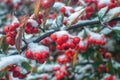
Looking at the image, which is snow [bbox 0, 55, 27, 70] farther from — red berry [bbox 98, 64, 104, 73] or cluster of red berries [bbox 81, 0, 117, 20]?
red berry [bbox 98, 64, 104, 73]

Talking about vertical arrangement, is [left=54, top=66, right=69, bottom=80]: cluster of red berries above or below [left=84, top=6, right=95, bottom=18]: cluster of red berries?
below

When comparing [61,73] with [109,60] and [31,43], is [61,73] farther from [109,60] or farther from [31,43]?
[31,43]

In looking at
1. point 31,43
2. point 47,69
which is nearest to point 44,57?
point 31,43

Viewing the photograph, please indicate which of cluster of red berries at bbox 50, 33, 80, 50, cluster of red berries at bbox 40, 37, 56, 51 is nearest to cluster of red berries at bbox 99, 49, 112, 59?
cluster of red berries at bbox 40, 37, 56, 51

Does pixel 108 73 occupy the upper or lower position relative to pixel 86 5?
lower

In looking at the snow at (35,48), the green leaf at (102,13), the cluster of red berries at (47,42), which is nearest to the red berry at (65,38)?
the snow at (35,48)

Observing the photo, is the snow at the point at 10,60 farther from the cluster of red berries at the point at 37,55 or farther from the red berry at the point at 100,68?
the red berry at the point at 100,68

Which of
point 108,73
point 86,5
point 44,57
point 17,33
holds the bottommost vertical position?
point 108,73

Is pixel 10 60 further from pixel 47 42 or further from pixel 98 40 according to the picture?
pixel 47 42
